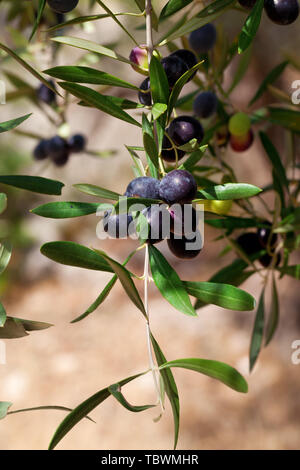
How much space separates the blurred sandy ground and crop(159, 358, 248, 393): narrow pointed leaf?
1492 millimetres

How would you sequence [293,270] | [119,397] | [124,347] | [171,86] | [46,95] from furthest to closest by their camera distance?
[124,347]
[46,95]
[293,270]
[171,86]
[119,397]

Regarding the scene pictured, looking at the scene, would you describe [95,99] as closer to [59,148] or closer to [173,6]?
[173,6]

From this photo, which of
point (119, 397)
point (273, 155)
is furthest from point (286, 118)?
point (119, 397)

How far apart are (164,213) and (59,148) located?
2.00ft

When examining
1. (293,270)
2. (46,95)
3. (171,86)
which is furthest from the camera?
(46,95)

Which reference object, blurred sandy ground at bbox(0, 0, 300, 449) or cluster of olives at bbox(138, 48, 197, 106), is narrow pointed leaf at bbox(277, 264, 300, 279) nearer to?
cluster of olives at bbox(138, 48, 197, 106)

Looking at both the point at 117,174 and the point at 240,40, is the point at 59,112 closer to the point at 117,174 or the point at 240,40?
the point at 240,40

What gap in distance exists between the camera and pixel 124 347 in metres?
2.70

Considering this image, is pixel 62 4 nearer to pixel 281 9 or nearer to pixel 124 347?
pixel 281 9

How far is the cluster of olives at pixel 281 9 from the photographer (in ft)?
1.81

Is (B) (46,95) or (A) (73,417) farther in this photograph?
(B) (46,95)

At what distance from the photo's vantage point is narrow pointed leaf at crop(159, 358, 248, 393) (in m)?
0.45

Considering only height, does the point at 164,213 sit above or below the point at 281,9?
below

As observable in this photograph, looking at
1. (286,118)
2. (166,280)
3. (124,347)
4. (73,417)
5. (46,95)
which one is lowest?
(73,417)
